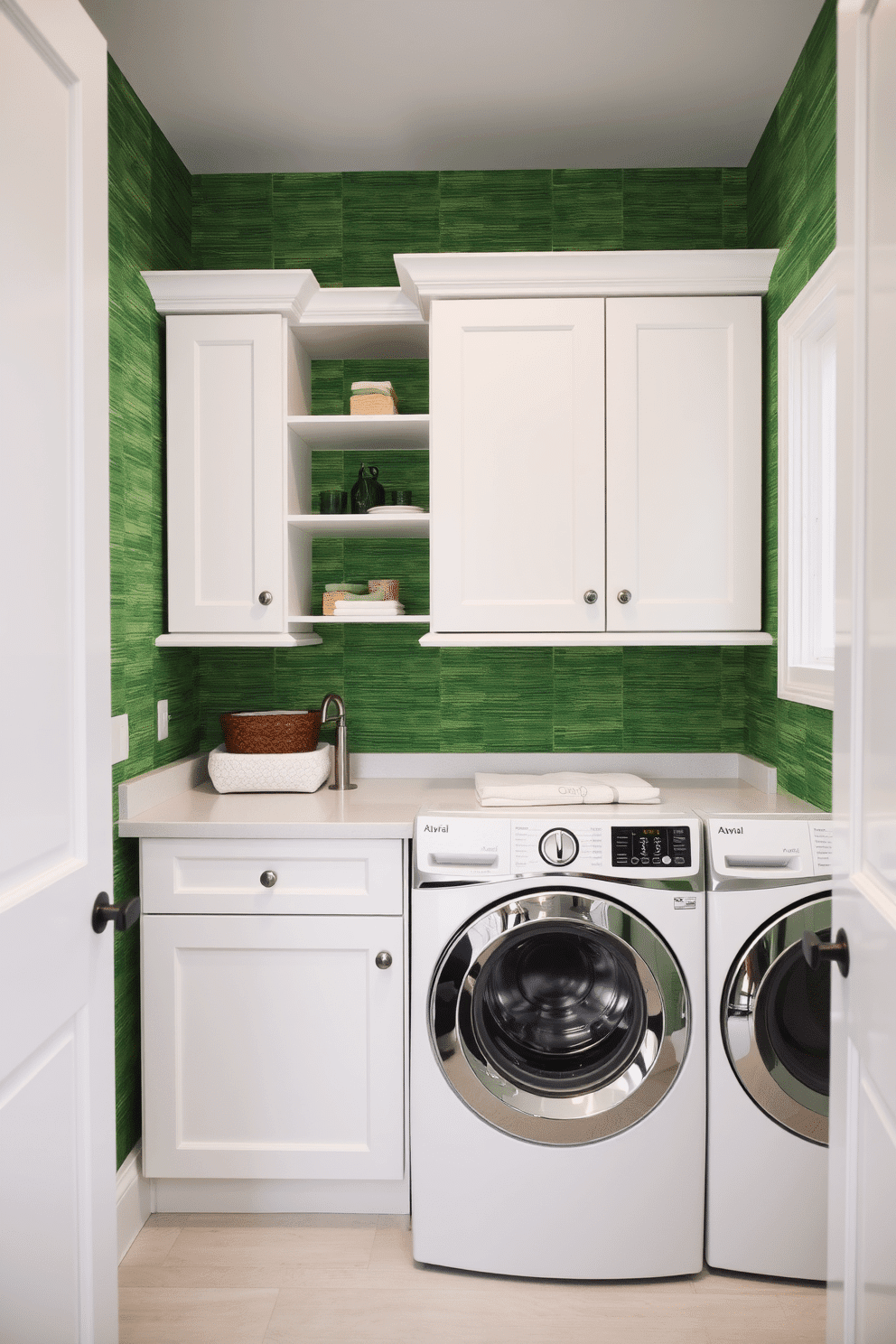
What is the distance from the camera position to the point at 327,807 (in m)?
2.29

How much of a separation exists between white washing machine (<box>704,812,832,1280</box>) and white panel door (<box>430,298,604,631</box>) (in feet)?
2.40

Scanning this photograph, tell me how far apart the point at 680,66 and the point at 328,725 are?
6.40 ft

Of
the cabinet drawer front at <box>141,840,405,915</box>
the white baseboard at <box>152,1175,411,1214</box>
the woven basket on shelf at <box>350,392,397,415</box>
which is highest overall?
the woven basket on shelf at <box>350,392,397,415</box>

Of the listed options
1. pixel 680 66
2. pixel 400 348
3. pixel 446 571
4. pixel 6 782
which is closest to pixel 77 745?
pixel 6 782

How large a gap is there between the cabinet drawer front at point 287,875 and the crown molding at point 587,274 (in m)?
1.39

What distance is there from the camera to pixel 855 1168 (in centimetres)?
107

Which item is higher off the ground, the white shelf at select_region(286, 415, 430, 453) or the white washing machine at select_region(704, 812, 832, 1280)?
the white shelf at select_region(286, 415, 430, 453)

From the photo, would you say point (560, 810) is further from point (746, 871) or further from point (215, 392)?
point (215, 392)

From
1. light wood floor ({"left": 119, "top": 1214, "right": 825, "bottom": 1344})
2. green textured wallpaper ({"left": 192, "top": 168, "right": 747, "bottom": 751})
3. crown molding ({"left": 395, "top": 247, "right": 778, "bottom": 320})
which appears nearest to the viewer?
light wood floor ({"left": 119, "top": 1214, "right": 825, "bottom": 1344})

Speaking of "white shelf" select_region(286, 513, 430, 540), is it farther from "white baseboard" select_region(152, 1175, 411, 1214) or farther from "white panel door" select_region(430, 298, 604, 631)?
"white baseboard" select_region(152, 1175, 411, 1214)

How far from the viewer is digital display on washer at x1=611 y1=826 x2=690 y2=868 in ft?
6.39

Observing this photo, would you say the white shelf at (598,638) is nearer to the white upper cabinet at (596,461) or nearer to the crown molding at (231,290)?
the white upper cabinet at (596,461)

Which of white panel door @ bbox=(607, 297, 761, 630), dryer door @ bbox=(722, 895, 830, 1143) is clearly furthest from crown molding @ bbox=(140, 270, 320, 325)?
dryer door @ bbox=(722, 895, 830, 1143)

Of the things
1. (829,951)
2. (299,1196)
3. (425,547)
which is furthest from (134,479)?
(829,951)
